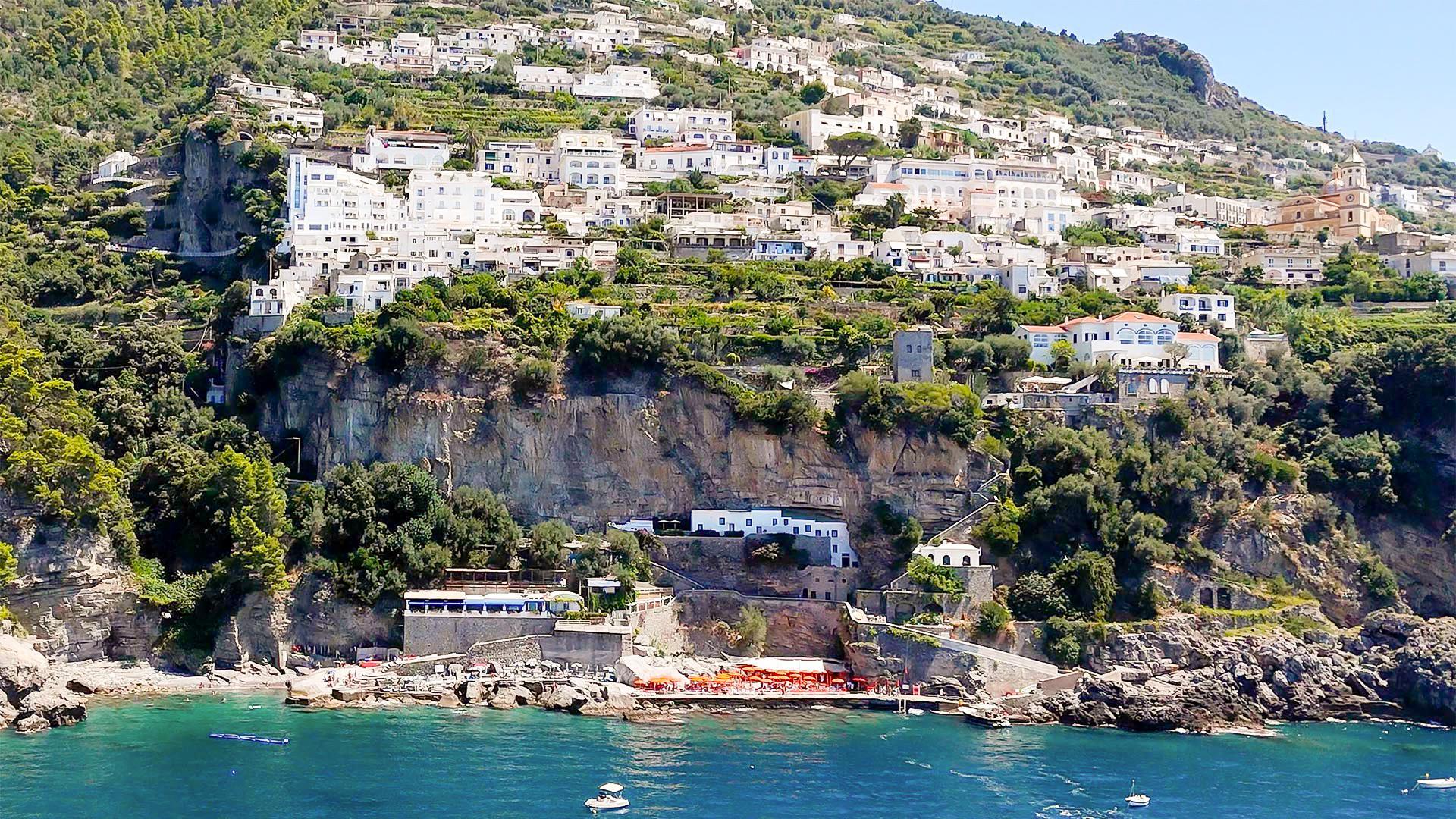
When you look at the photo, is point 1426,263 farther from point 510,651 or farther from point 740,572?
point 510,651

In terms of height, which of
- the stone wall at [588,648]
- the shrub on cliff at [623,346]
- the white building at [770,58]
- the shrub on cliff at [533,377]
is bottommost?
the stone wall at [588,648]

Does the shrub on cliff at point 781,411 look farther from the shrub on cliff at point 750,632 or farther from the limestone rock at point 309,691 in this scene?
the limestone rock at point 309,691

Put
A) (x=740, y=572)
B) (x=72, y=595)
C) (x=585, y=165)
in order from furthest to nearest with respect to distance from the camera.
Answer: (x=585, y=165) < (x=740, y=572) < (x=72, y=595)

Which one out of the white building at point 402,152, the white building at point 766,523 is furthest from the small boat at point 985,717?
the white building at point 402,152

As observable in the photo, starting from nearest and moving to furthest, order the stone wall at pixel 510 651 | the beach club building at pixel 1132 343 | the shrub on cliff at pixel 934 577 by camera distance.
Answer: the stone wall at pixel 510 651 < the shrub on cliff at pixel 934 577 < the beach club building at pixel 1132 343

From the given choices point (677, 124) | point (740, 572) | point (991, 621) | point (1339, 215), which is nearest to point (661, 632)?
point (740, 572)

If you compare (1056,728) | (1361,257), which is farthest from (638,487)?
(1361,257)
